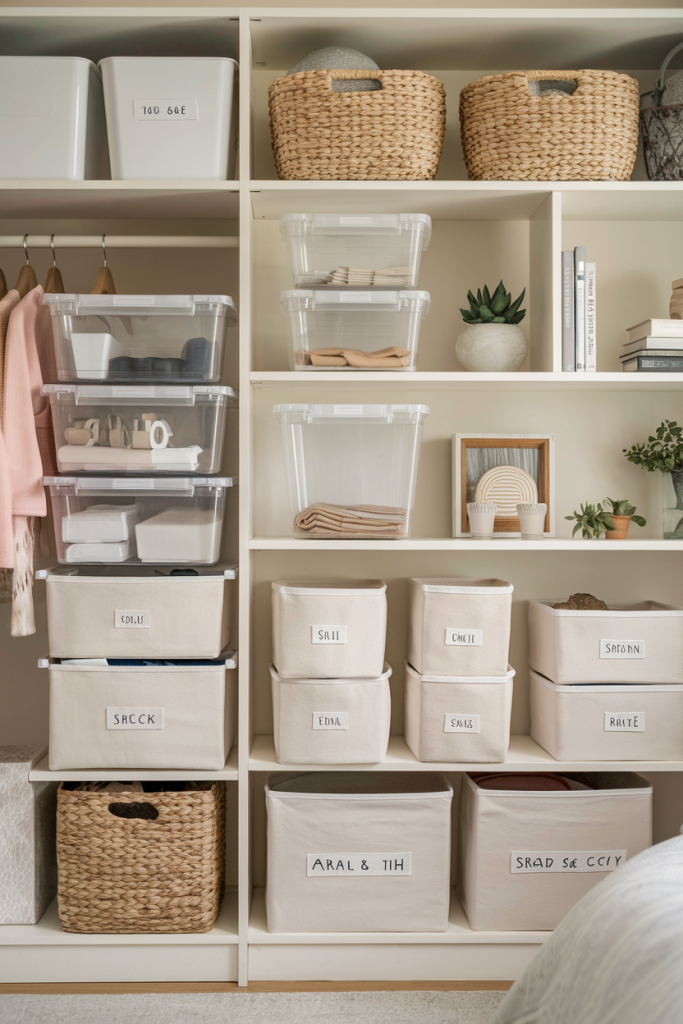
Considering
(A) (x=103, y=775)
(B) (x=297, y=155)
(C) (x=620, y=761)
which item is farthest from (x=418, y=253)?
(A) (x=103, y=775)

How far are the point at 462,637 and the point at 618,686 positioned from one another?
0.42 m

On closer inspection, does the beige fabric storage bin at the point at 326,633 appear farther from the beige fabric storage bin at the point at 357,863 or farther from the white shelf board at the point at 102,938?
the white shelf board at the point at 102,938

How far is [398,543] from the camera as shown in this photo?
5.96 ft

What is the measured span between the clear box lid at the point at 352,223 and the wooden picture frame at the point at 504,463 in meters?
0.59

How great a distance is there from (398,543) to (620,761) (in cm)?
78

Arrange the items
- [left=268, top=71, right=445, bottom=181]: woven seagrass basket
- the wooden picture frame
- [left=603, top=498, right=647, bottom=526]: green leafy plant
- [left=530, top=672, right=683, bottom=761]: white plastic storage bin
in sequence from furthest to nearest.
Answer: the wooden picture frame, [left=603, top=498, right=647, bottom=526]: green leafy plant, [left=530, top=672, right=683, bottom=761]: white plastic storage bin, [left=268, top=71, right=445, bottom=181]: woven seagrass basket

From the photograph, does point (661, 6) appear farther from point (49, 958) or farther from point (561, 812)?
point (49, 958)

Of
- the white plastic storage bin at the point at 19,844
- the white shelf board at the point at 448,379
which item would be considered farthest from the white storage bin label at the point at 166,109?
the white plastic storage bin at the point at 19,844

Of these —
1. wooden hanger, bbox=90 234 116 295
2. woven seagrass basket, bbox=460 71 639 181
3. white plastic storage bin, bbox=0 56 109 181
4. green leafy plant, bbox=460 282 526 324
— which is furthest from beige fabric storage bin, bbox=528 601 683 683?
white plastic storage bin, bbox=0 56 109 181

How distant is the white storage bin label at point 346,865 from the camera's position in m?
1.81

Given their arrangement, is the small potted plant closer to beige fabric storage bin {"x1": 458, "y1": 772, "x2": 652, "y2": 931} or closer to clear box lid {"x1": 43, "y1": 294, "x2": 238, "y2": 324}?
beige fabric storage bin {"x1": 458, "y1": 772, "x2": 652, "y2": 931}

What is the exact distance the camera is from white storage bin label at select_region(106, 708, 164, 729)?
5.84 ft

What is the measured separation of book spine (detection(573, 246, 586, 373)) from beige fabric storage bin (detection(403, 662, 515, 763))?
0.80m

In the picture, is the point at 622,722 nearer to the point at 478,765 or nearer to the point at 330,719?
the point at 478,765
